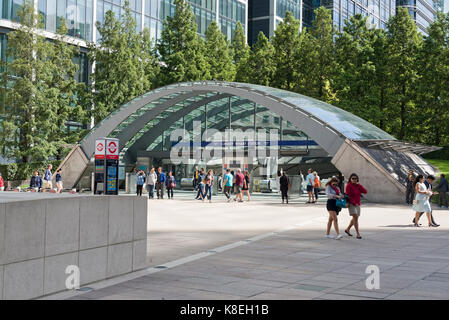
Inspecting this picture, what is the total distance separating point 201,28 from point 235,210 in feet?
148

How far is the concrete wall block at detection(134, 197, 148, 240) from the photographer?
812 cm

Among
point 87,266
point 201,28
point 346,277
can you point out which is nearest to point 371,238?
point 346,277

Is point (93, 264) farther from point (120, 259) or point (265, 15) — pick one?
point (265, 15)

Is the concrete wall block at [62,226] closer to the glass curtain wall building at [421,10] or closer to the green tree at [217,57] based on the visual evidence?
the green tree at [217,57]

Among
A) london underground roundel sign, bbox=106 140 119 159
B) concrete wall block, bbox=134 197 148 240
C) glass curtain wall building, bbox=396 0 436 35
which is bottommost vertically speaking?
concrete wall block, bbox=134 197 148 240

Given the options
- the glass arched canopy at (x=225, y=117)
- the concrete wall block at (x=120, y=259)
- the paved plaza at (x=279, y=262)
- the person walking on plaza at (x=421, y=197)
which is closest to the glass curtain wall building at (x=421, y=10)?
the glass arched canopy at (x=225, y=117)

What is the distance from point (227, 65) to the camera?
1945 inches

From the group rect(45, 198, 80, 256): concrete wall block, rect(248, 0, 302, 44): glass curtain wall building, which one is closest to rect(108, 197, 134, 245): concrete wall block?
rect(45, 198, 80, 256): concrete wall block

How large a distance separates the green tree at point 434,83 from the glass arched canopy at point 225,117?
11.3 meters

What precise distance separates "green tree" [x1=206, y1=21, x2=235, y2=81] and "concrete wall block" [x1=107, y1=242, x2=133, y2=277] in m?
39.2

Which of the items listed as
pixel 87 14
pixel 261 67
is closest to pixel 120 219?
pixel 261 67

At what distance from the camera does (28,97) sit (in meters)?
35.7

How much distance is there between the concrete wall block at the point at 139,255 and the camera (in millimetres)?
8117

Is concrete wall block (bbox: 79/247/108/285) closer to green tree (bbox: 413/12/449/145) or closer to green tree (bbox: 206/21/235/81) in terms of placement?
green tree (bbox: 413/12/449/145)
